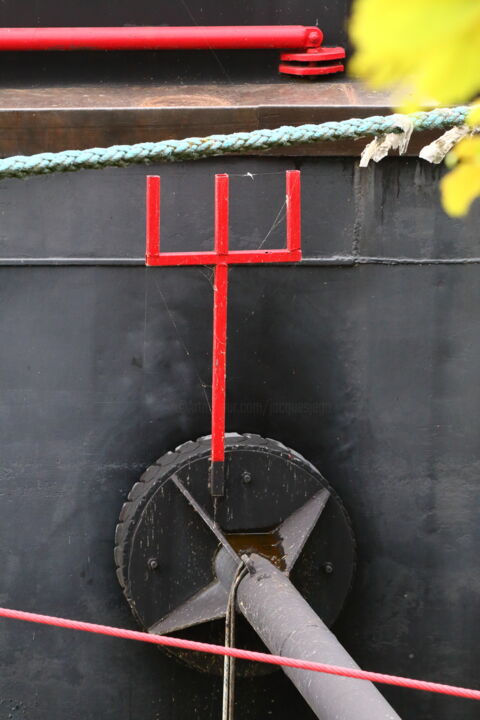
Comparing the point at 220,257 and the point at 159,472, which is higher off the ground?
the point at 220,257

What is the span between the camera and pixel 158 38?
4.19m

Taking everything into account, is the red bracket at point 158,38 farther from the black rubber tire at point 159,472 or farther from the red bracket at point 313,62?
the black rubber tire at point 159,472

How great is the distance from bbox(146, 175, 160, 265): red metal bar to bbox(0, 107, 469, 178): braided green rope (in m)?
0.12

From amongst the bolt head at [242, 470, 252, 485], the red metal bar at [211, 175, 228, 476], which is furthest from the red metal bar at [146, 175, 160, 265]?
the bolt head at [242, 470, 252, 485]

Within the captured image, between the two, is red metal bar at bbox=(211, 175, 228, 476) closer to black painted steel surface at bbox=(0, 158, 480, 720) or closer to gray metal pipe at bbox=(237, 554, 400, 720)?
black painted steel surface at bbox=(0, 158, 480, 720)

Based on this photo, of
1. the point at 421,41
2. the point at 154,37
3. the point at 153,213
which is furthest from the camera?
the point at 154,37

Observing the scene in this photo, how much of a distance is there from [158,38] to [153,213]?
3.46 feet

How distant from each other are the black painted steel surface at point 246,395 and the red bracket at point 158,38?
60 cm

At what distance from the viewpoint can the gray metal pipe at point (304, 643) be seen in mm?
2844

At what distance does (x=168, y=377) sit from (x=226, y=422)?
1.04ft

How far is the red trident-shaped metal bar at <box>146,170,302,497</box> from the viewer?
359cm

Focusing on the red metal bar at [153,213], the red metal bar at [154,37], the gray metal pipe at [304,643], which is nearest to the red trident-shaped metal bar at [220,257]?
the red metal bar at [153,213]

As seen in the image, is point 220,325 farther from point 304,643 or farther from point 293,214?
point 304,643

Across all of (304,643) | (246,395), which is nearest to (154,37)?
(246,395)
